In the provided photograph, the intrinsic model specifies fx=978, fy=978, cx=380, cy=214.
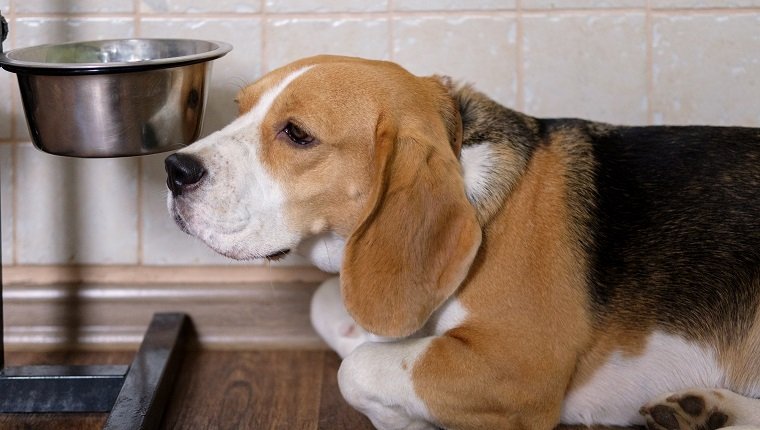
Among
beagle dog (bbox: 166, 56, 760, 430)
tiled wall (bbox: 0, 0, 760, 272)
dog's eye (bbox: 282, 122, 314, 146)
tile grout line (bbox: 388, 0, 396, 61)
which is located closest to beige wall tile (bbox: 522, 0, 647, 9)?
tiled wall (bbox: 0, 0, 760, 272)

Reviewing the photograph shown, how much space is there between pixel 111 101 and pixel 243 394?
0.75 metres

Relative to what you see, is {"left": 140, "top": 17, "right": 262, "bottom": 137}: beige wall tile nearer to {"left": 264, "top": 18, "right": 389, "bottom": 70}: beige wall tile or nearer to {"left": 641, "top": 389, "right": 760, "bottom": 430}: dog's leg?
{"left": 264, "top": 18, "right": 389, "bottom": 70}: beige wall tile

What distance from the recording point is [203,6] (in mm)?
2350

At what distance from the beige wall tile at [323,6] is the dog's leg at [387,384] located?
2.93ft

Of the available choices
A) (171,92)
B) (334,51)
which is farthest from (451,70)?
(171,92)

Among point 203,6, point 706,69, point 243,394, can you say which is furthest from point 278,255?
point 706,69

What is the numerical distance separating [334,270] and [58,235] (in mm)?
906

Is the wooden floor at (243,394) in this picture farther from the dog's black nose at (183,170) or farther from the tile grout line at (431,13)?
the tile grout line at (431,13)

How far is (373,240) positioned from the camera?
67.0 inches

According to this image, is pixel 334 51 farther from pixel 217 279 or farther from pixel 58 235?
pixel 58 235

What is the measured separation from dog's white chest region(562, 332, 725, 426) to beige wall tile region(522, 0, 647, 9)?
35.1 inches

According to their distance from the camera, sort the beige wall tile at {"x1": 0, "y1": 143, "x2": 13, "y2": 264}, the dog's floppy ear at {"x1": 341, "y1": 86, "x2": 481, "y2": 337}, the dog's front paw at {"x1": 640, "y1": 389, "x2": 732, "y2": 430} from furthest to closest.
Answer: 1. the beige wall tile at {"x1": 0, "y1": 143, "x2": 13, "y2": 264}
2. the dog's front paw at {"x1": 640, "y1": 389, "x2": 732, "y2": 430}
3. the dog's floppy ear at {"x1": 341, "y1": 86, "x2": 481, "y2": 337}

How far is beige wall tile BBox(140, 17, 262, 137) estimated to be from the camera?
236 centimetres

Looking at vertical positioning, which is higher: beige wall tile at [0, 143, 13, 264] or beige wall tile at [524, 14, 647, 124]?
beige wall tile at [524, 14, 647, 124]
